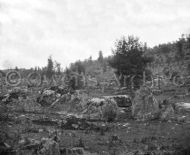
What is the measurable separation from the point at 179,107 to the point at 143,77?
12.2 meters

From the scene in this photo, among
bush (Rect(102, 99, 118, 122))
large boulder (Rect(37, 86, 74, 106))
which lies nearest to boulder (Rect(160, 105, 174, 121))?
bush (Rect(102, 99, 118, 122))

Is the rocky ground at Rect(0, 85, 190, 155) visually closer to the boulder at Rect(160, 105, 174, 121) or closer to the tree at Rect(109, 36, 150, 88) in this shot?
the boulder at Rect(160, 105, 174, 121)

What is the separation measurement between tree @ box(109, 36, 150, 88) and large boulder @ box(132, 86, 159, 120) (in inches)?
451

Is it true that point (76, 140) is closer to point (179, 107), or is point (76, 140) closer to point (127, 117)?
point (127, 117)

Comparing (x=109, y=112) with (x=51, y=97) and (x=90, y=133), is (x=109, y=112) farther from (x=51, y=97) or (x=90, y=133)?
(x=51, y=97)

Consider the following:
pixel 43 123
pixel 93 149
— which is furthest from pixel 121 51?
pixel 93 149

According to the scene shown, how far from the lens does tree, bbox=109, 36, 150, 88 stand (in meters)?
37.9

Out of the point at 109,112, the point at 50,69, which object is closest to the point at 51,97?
the point at 109,112

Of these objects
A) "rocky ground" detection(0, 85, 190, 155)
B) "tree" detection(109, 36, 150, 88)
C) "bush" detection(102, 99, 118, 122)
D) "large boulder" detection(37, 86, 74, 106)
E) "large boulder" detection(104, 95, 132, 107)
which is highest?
"tree" detection(109, 36, 150, 88)

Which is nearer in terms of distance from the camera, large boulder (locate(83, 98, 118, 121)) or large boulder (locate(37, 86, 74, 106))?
large boulder (locate(83, 98, 118, 121))

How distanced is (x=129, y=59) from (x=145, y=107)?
13.3 metres

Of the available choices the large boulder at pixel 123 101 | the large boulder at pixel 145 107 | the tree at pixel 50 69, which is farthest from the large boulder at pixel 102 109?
the tree at pixel 50 69

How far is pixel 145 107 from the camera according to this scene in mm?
25406

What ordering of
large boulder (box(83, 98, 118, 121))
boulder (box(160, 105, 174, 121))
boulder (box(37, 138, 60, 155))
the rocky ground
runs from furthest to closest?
large boulder (box(83, 98, 118, 121)), boulder (box(160, 105, 174, 121)), the rocky ground, boulder (box(37, 138, 60, 155))
